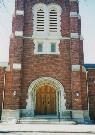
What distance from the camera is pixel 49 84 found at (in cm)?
2183

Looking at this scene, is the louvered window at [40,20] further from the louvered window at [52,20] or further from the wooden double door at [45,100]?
the wooden double door at [45,100]

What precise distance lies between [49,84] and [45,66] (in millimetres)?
1594

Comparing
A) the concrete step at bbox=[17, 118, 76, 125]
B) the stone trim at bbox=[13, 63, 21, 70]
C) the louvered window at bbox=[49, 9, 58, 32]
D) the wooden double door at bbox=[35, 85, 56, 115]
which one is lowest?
the concrete step at bbox=[17, 118, 76, 125]

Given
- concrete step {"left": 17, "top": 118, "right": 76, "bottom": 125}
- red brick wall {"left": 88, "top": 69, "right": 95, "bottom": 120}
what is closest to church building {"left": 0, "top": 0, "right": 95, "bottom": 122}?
red brick wall {"left": 88, "top": 69, "right": 95, "bottom": 120}

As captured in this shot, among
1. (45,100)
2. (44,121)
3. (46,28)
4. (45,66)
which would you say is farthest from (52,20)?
(44,121)

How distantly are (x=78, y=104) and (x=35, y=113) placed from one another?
3.74 m

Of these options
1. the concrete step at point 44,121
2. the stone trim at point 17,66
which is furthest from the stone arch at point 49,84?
the stone trim at point 17,66

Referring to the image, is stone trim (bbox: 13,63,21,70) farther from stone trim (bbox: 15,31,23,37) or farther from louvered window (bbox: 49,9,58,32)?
louvered window (bbox: 49,9,58,32)

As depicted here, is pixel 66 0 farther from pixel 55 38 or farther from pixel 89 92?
pixel 89 92

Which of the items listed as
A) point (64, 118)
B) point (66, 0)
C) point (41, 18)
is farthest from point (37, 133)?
point (66, 0)

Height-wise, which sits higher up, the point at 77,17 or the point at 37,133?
the point at 77,17

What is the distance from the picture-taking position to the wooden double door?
21.6 meters

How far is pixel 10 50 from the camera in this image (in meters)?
21.9

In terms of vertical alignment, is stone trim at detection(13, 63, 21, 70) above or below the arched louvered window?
below
